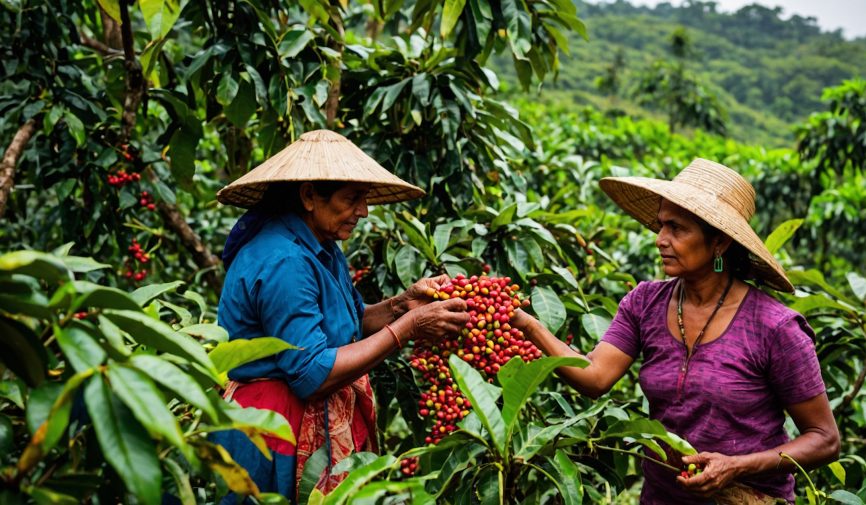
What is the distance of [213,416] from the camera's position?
946mm

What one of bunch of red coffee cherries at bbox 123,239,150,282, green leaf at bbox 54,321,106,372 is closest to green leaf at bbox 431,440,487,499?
green leaf at bbox 54,321,106,372

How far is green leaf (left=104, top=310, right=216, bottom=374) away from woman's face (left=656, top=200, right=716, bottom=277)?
4.07 feet

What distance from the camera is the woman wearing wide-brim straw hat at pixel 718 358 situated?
5.69 ft

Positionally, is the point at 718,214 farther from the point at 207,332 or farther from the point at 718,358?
the point at 207,332

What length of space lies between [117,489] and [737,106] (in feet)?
110

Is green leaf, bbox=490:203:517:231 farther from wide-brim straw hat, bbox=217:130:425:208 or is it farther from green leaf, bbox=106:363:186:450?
green leaf, bbox=106:363:186:450

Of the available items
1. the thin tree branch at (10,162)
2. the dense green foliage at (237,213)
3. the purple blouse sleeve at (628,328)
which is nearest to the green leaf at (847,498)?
the dense green foliage at (237,213)

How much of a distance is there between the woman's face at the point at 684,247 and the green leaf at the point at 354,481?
0.93 m

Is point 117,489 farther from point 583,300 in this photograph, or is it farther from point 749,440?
point 583,300

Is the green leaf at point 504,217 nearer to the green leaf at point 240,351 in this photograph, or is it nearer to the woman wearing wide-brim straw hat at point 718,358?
the woman wearing wide-brim straw hat at point 718,358

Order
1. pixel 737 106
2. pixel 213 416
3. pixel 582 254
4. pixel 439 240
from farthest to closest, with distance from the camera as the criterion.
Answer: pixel 737 106, pixel 582 254, pixel 439 240, pixel 213 416

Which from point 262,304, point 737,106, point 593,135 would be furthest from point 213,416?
point 737,106

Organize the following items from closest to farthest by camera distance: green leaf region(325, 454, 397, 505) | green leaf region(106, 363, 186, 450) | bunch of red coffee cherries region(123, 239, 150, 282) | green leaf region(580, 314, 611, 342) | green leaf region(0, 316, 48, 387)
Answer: green leaf region(106, 363, 186, 450)
green leaf region(0, 316, 48, 387)
green leaf region(325, 454, 397, 505)
green leaf region(580, 314, 611, 342)
bunch of red coffee cherries region(123, 239, 150, 282)

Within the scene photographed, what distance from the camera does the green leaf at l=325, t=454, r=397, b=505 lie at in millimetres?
1229
